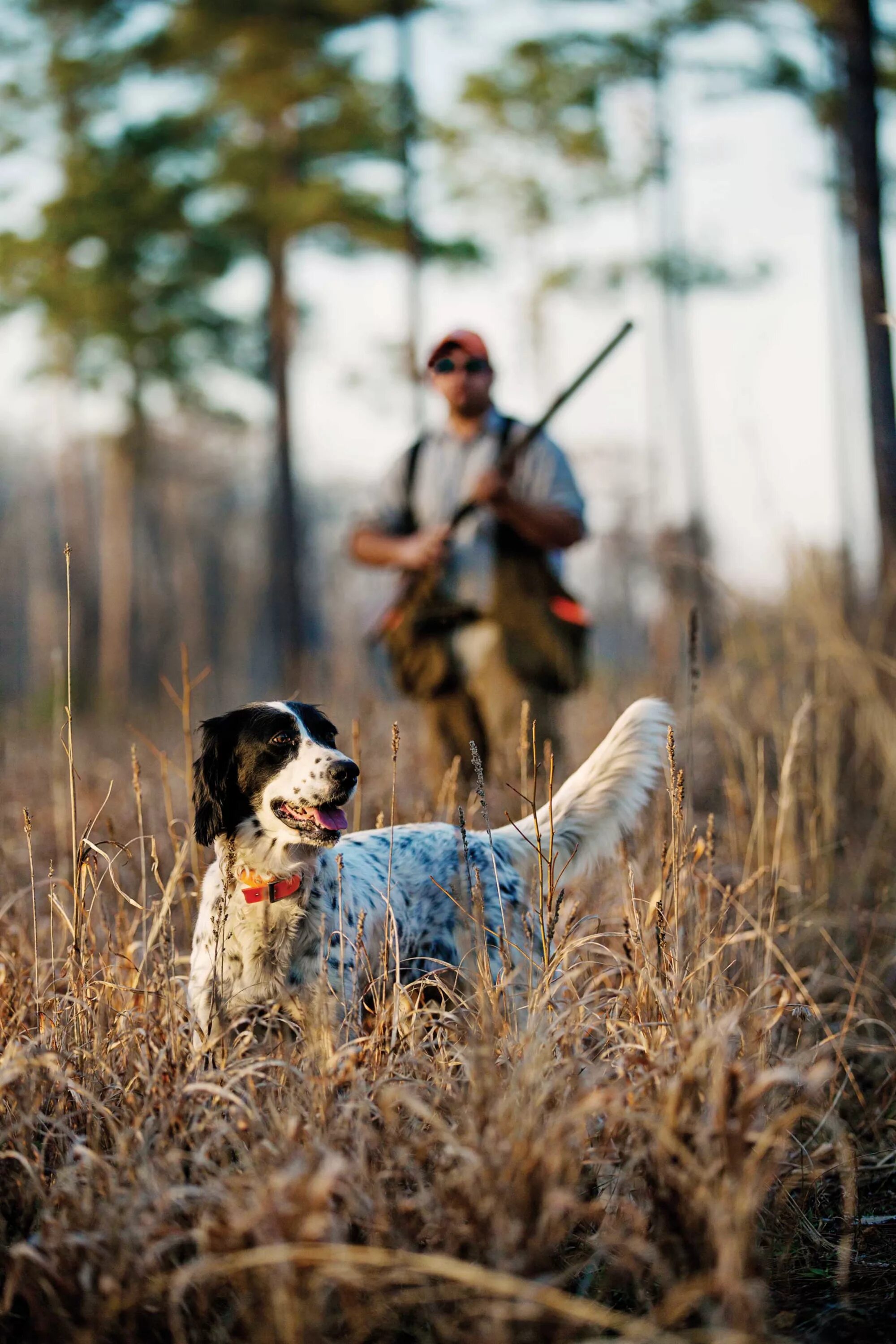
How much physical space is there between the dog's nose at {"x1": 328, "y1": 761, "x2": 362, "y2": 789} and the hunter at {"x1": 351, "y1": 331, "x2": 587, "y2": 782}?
1548mm

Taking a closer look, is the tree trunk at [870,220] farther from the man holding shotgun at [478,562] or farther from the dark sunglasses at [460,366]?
the dark sunglasses at [460,366]

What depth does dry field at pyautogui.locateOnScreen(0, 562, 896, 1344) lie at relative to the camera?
1629 millimetres

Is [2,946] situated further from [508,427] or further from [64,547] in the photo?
[508,427]

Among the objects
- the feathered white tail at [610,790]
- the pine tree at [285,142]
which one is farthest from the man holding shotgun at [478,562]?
the pine tree at [285,142]

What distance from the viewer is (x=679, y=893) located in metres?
2.24

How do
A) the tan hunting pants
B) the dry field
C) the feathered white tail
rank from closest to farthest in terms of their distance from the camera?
1. the dry field
2. the feathered white tail
3. the tan hunting pants

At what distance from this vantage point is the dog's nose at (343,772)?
2.61m

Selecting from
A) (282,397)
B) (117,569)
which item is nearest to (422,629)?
(282,397)

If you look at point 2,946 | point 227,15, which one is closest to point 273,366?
point 227,15

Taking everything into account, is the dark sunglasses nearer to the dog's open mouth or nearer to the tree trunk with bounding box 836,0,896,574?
the dog's open mouth

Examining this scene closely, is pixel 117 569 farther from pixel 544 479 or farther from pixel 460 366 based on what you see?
pixel 544 479

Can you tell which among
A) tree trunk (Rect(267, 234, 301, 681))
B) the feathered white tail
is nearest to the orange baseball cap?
the feathered white tail

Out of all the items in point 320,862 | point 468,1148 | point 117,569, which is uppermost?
point 117,569

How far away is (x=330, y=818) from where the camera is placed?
8.64 ft
